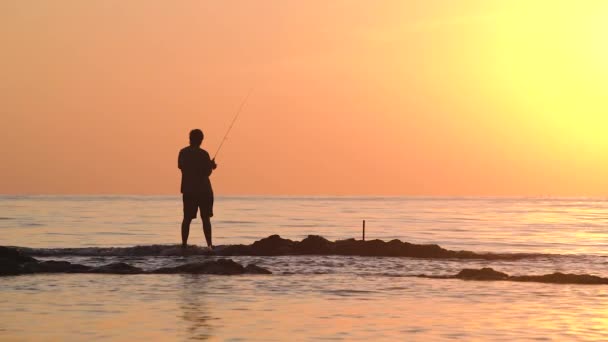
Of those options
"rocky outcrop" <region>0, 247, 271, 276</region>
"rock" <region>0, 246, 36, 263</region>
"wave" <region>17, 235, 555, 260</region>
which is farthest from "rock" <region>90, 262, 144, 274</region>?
"wave" <region>17, 235, 555, 260</region>

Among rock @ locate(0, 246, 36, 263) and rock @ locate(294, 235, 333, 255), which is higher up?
rock @ locate(294, 235, 333, 255)

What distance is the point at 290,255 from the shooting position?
65.7ft

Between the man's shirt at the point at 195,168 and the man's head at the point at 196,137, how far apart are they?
93 millimetres

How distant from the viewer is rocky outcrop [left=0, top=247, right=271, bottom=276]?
51.3 ft

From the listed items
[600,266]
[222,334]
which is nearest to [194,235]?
[600,266]

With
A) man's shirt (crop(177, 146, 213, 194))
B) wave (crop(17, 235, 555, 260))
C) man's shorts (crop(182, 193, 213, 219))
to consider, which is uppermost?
man's shirt (crop(177, 146, 213, 194))

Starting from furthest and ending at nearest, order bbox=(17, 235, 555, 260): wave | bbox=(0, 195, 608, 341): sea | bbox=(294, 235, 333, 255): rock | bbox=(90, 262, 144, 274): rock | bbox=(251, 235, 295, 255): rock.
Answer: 1. bbox=(294, 235, 333, 255): rock
2. bbox=(251, 235, 295, 255): rock
3. bbox=(17, 235, 555, 260): wave
4. bbox=(90, 262, 144, 274): rock
5. bbox=(0, 195, 608, 341): sea

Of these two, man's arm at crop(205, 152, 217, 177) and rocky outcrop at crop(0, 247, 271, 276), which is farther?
man's arm at crop(205, 152, 217, 177)

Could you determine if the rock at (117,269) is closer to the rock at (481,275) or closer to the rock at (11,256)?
the rock at (11,256)

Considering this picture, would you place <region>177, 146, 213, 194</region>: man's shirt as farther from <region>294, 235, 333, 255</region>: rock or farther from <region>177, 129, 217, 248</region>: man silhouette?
<region>294, 235, 333, 255</region>: rock

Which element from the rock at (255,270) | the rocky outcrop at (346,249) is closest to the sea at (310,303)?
the rock at (255,270)

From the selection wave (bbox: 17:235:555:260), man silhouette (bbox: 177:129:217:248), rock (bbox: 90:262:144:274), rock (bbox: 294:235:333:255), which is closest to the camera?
rock (bbox: 90:262:144:274)

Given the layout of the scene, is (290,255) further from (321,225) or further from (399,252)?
(321,225)

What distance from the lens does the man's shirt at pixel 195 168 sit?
19.3 m
